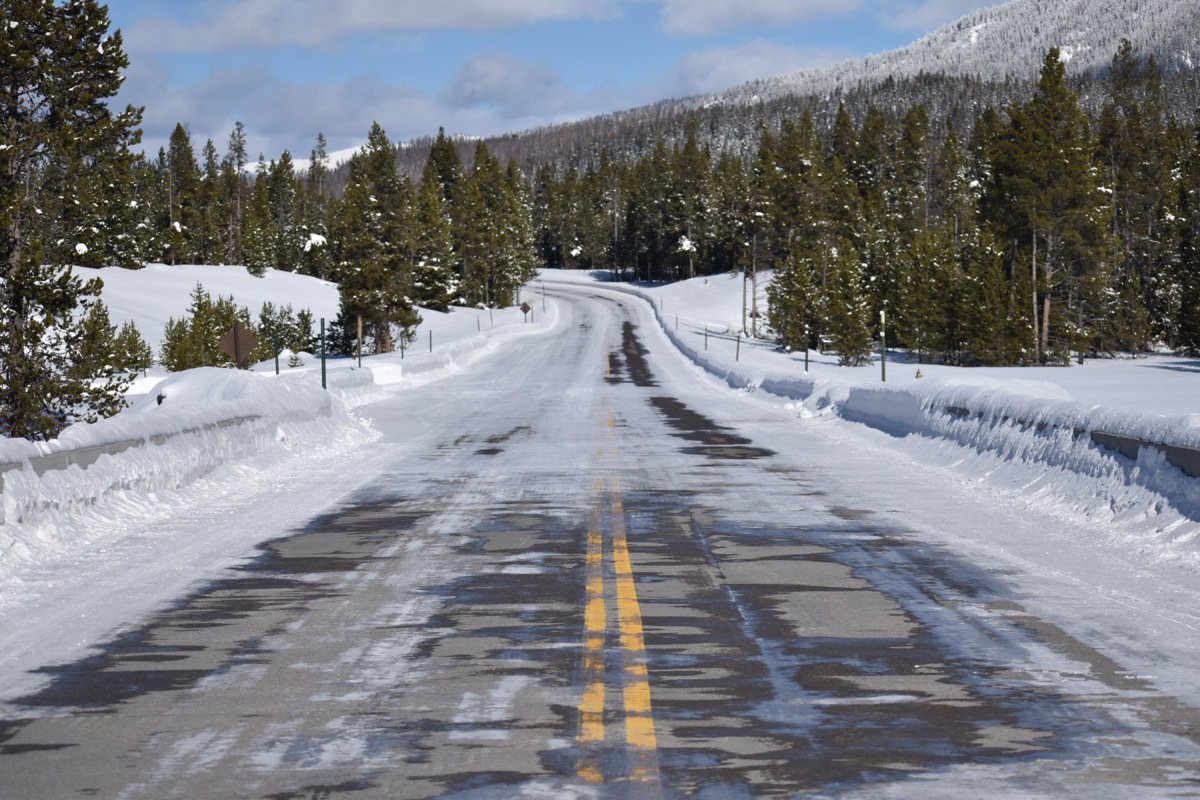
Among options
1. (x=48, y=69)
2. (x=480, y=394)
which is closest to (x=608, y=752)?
(x=48, y=69)

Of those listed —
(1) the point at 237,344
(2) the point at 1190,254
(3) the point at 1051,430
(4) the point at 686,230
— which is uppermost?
(4) the point at 686,230

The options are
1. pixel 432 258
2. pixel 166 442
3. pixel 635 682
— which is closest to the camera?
pixel 635 682

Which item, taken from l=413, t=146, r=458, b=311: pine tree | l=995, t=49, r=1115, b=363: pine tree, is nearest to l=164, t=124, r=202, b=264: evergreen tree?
l=413, t=146, r=458, b=311: pine tree

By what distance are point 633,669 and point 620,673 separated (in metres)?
0.11

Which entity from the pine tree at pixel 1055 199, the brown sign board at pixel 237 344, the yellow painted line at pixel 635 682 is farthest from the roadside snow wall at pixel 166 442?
the pine tree at pixel 1055 199

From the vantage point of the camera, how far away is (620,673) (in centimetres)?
614

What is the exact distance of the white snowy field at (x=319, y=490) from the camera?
849cm

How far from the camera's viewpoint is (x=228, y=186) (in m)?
157

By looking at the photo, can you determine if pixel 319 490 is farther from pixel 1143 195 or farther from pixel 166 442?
pixel 1143 195

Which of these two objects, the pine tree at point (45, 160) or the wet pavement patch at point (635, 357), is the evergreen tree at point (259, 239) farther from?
the pine tree at point (45, 160)

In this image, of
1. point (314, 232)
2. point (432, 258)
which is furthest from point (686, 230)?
point (432, 258)

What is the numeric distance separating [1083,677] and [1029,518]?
644 cm

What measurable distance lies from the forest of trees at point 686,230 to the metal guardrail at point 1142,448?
13792 mm

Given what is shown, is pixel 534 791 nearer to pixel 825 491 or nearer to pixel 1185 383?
pixel 825 491
